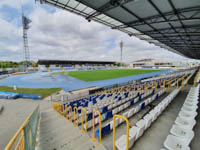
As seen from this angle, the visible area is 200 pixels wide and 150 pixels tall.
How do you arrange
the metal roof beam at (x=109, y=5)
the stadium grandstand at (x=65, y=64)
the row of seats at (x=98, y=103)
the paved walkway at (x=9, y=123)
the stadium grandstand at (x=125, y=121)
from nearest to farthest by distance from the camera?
the stadium grandstand at (x=125, y=121)
the paved walkway at (x=9, y=123)
the metal roof beam at (x=109, y=5)
the row of seats at (x=98, y=103)
the stadium grandstand at (x=65, y=64)

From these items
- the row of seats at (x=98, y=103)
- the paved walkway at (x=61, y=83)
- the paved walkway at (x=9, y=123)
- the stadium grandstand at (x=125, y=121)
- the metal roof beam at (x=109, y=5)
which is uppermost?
the metal roof beam at (x=109, y=5)

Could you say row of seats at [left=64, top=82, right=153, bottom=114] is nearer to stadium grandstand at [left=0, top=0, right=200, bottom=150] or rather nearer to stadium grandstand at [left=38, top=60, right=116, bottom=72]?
stadium grandstand at [left=0, top=0, right=200, bottom=150]

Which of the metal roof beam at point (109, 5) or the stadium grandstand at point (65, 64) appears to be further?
the stadium grandstand at point (65, 64)

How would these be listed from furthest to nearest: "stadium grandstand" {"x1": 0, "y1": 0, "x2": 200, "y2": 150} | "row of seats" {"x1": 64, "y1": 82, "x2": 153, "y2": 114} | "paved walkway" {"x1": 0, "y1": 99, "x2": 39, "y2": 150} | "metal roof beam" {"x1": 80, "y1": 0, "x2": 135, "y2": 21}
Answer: "row of seats" {"x1": 64, "y1": 82, "x2": 153, "y2": 114} < "metal roof beam" {"x1": 80, "y1": 0, "x2": 135, "y2": 21} < "paved walkway" {"x1": 0, "y1": 99, "x2": 39, "y2": 150} < "stadium grandstand" {"x1": 0, "y1": 0, "x2": 200, "y2": 150}

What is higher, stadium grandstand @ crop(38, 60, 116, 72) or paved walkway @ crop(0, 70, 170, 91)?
stadium grandstand @ crop(38, 60, 116, 72)

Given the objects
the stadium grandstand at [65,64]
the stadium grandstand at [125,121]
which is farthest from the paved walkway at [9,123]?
the stadium grandstand at [65,64]

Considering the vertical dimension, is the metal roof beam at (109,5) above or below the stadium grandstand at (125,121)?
above

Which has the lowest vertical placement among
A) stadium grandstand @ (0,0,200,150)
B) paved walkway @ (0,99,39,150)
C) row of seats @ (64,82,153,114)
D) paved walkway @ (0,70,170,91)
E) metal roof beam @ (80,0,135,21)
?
paved walkway @ (0,99,39,150)

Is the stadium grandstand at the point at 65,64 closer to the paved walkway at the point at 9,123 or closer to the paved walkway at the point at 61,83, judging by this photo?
the paved walkway at the point at 61,83

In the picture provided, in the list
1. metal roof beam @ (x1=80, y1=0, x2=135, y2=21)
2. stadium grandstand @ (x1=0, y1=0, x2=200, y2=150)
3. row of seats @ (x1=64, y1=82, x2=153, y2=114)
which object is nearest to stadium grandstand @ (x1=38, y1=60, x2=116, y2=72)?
row of seats @ (x1=64, y1=82, x2=153, y2=114)

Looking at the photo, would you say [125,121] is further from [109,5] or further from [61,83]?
[61,83]

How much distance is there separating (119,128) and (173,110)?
3.53 m

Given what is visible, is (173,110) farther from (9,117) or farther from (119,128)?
(9,117)

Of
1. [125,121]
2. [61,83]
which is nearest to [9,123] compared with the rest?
[125,121]
